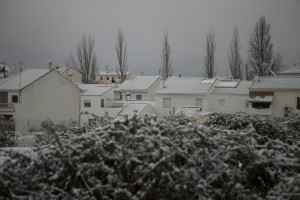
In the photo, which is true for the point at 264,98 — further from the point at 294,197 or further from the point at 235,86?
the point at 294,197

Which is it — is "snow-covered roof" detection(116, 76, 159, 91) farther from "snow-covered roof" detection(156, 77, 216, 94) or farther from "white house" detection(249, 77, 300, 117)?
"white house" detection(249, 77, 300, 117)

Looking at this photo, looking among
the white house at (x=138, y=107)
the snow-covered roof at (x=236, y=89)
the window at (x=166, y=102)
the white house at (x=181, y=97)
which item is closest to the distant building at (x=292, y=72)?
the snow-covered roof at (x=236, y=89)

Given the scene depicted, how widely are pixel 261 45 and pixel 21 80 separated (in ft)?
86.3

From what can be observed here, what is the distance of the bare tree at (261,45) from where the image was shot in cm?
3888

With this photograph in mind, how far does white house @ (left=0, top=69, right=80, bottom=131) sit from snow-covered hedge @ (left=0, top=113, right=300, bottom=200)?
28496 millimetres

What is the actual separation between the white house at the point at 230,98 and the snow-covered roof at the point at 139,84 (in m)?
9.82

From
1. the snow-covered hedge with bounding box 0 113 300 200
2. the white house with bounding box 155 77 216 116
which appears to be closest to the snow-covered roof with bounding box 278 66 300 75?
the white house with bounding box 155 77 216 116

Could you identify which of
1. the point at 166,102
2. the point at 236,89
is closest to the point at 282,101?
the point at 236,89

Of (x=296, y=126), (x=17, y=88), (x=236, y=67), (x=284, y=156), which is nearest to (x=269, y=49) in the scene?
(x=236, y=67)

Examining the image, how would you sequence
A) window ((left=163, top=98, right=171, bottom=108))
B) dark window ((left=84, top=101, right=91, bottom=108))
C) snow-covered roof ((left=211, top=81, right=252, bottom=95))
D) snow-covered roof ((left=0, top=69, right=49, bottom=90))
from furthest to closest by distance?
dark window ((left=84, top=101, right=91, bottom=108)) → window ((left=163, top=98, right=171, bottom=108)) → snow-covered roof ((left=211, top=81, right=252, bottom=95)) → snow-covered roof ((left=0, top=69, right=49, bottom=90))

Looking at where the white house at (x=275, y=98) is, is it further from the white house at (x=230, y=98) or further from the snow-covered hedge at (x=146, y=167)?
the snow-covered hedge at (x=146, y=167)

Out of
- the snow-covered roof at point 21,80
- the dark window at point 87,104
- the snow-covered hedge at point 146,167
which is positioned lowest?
the snow-covered hedge at point 146,167

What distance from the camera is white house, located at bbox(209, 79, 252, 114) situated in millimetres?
35156

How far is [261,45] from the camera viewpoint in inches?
1532
